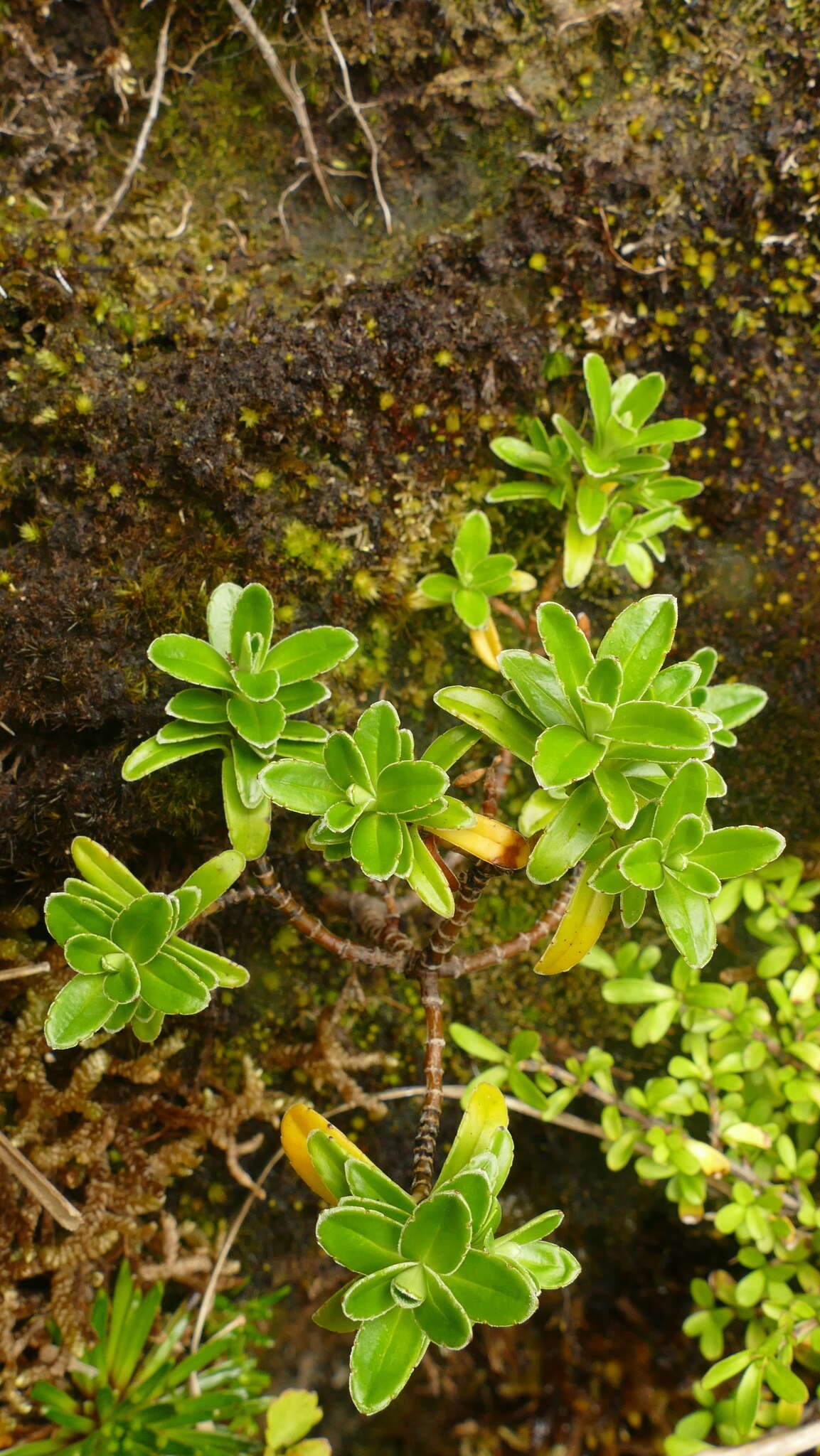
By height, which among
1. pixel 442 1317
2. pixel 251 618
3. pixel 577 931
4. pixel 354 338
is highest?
pixel 354 338

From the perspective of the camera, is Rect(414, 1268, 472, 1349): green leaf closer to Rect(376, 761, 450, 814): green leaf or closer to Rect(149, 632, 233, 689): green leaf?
Rect(376, 761, 450, 814): green leaf

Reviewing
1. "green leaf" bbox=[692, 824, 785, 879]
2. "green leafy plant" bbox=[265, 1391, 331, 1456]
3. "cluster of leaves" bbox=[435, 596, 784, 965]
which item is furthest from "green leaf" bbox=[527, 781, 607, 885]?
"green leafy plant" bbox=[265, 1391, 331, 1456]

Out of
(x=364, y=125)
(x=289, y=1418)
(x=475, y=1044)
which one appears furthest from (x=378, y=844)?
(x=289, y=1418)

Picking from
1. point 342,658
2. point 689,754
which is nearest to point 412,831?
point 342,658

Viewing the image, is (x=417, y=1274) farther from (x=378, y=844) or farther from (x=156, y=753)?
(x=156, y=753)

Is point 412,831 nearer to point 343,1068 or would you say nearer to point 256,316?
point 343,1068

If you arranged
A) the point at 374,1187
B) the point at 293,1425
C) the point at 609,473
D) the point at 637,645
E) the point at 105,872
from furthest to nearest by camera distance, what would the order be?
1. the point at 293,1425
2. the point at 609,473
3. the point at 105,872
4. the point at 637,645
5. the point at 374,1187

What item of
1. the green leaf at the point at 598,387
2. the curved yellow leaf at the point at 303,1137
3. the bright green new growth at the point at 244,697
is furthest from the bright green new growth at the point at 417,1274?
the green leaf at the point at 598,387
